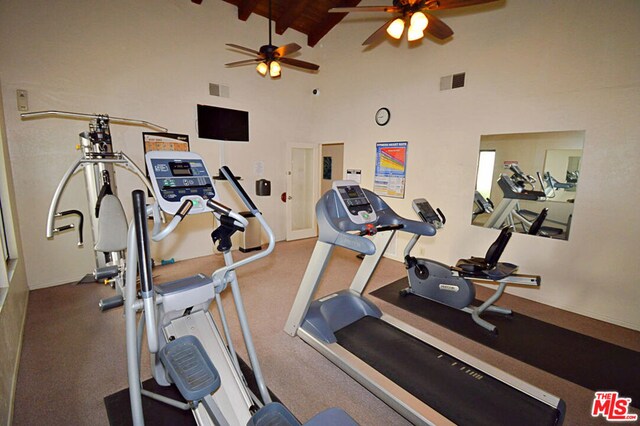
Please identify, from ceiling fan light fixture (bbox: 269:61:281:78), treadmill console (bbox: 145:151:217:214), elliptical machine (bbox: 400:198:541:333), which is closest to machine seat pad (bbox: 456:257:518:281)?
elliptical machine (bbox: 400:198:541:333)

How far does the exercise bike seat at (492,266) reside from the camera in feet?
9.55

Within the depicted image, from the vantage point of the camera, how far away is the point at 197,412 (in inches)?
66.6

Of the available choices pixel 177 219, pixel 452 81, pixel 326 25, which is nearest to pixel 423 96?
pixel 452 81

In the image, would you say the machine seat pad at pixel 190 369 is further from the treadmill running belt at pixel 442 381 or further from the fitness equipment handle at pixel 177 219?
the treadmill running belt at pixel 442 381

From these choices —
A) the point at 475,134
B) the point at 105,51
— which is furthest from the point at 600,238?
the point at 105,51

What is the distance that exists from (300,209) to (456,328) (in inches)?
162

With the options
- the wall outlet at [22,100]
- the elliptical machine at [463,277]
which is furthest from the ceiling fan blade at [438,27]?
the wall outlet at [22,100]

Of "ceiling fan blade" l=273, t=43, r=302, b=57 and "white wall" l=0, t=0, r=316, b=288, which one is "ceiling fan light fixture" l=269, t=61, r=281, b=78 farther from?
"white wall" l=0, t=0, r=316, b=288

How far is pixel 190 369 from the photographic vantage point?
1.38 m

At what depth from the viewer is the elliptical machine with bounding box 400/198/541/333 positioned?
2936 millimetres

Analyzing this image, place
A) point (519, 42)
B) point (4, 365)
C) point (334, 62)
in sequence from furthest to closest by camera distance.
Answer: point (334, 62) → point (519, 42) → point (4, 365)

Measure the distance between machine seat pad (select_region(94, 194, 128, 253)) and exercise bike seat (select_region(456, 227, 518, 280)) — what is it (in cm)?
354

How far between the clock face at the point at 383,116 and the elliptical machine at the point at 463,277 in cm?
209

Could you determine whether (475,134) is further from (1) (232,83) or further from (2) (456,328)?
(1) (232,83)
